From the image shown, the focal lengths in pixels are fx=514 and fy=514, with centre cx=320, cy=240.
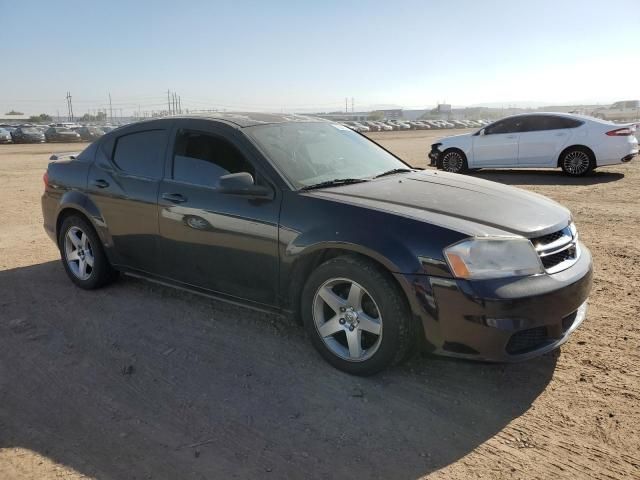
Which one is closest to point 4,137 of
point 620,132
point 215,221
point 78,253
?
point 78,253

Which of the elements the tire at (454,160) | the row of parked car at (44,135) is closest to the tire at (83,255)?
the tire at (454,160)

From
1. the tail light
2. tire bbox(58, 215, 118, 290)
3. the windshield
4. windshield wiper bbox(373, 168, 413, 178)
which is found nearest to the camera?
the windshield

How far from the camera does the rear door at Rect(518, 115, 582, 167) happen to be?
1186 cm

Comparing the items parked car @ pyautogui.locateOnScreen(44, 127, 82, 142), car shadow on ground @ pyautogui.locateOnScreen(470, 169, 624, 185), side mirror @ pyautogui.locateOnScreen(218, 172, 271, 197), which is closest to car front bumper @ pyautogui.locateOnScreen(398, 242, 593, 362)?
side mirror @ pyautogui.locateOnScreen(218, 172, 271, 197)

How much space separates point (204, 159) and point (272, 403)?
1974 mm

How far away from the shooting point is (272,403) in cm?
305

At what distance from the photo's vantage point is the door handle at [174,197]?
400cm

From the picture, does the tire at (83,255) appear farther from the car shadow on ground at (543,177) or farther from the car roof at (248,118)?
the car shadow on ground at (543,177)

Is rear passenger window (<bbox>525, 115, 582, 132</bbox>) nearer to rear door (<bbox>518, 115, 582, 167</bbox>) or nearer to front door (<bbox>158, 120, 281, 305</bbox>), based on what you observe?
rear door (<bbox>518, 115, 582, 167</bbox>)

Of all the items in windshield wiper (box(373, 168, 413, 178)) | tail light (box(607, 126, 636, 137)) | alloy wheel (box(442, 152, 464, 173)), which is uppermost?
tail light (box(607, 126, 636, 137))

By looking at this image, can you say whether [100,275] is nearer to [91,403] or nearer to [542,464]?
[91,403]

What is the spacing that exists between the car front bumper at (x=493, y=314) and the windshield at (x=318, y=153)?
1.23 meters

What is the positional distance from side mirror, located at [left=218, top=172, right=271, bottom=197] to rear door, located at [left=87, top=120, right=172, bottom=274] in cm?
99

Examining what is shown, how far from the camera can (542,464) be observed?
2.49 meters
